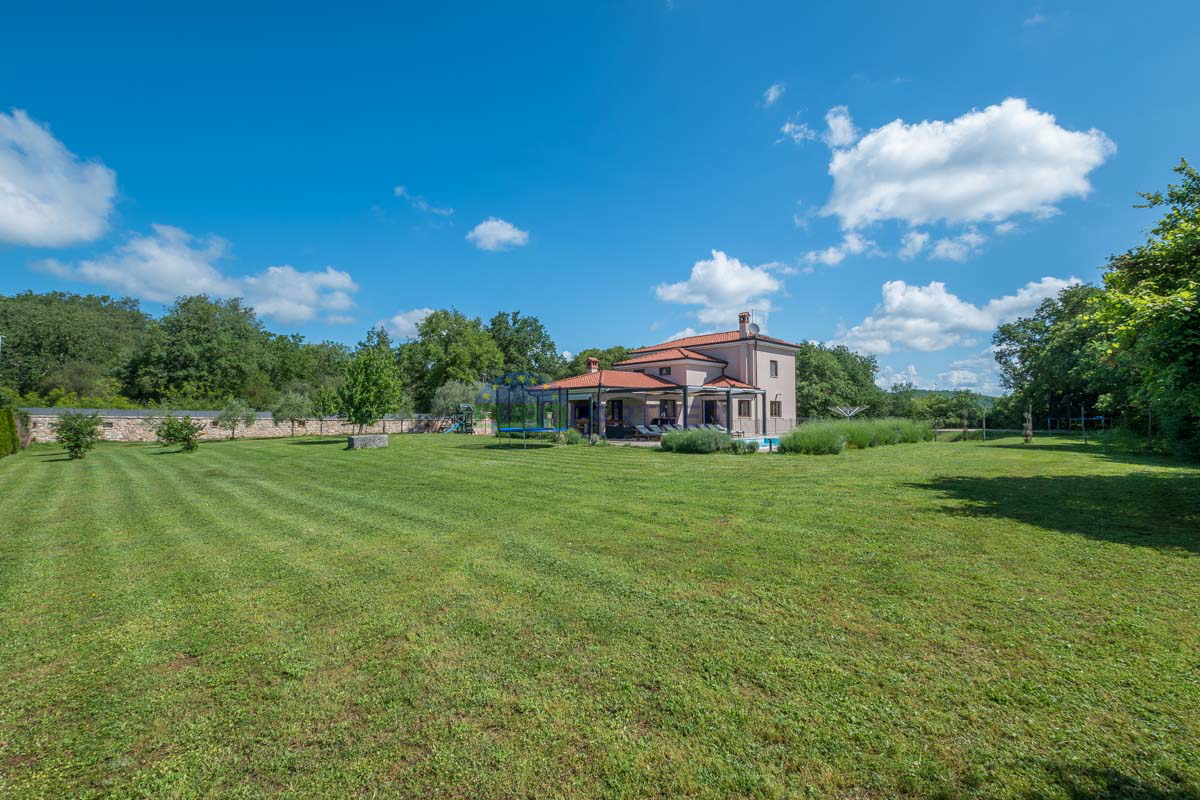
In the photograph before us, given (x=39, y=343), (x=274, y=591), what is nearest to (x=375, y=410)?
(x=274, y=591)

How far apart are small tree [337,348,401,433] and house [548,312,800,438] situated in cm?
856

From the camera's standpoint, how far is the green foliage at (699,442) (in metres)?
17.5

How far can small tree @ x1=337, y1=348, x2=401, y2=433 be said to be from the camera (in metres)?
25.0

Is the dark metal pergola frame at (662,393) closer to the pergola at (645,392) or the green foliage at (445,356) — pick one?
the pergola at (645,392)

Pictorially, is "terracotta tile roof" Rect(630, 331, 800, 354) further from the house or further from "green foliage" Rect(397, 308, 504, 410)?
"green foliage" Rect(397, 308, 504, 410)

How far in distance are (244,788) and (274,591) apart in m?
2.79

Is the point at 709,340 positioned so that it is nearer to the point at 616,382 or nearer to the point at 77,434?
the point at 616,382

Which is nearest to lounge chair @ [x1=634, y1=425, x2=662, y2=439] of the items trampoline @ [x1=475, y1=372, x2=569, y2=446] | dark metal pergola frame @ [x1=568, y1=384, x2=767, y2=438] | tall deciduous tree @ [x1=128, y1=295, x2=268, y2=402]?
dark metal pergola frame @ [x1=568, y1=384, x2=767, y2=438]

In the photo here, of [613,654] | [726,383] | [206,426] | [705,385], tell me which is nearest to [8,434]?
[206,426]

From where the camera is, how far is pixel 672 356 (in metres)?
32.6

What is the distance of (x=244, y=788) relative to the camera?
223cm

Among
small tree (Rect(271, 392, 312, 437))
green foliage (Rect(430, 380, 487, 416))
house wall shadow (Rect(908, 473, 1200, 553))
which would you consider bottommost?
house wall shadow (Rect(908, 473, 1200, 553))

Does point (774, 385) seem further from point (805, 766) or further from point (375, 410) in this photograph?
point (805, 766)

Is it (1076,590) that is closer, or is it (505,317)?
(1076,590)
